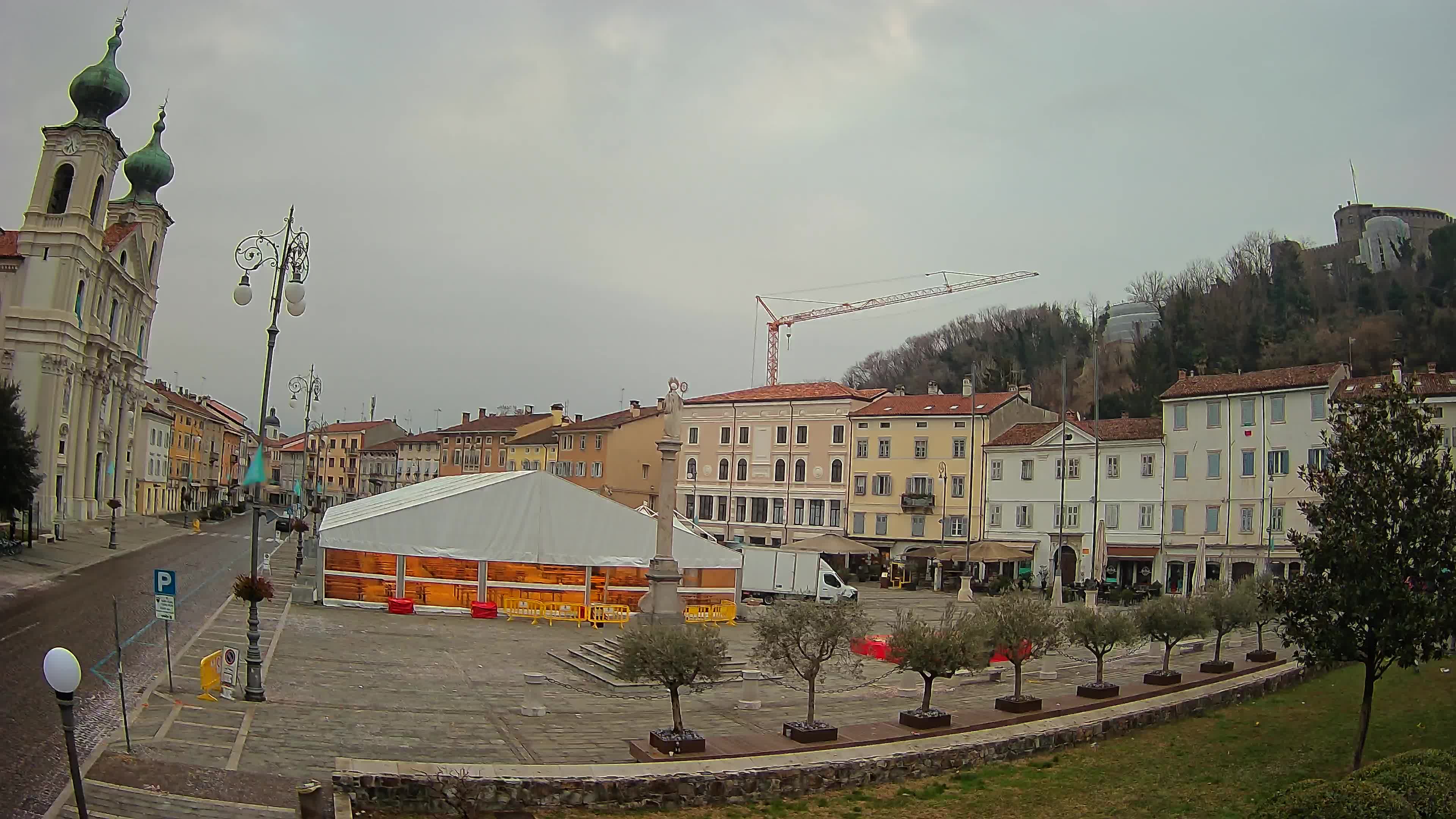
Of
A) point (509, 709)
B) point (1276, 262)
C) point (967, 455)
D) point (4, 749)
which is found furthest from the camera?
point (1276, 262)

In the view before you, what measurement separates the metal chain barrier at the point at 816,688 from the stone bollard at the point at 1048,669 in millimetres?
3818

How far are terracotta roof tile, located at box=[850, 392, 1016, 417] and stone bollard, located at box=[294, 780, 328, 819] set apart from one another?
160 ft

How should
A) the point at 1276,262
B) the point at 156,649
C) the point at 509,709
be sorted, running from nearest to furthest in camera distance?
the point at 509,709
the point at 156,649
the point at 1276,262

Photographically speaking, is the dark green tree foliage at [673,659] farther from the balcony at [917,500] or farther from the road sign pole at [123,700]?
the balcony at [917,500]

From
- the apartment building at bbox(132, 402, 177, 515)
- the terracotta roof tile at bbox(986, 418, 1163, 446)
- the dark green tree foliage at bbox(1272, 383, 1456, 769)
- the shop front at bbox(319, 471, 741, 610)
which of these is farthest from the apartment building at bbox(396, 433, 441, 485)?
the dark green tree foliage at bbox(1272, 383, 1456, 769)

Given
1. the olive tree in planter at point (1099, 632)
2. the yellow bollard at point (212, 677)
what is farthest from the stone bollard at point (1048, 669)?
the yellow bollard at point (212, 677)

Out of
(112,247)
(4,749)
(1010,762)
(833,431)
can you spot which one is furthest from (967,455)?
(112,247)

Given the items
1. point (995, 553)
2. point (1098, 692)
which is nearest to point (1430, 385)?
point (995, 553)

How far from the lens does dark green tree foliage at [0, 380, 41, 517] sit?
130ft

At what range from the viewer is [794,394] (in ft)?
213

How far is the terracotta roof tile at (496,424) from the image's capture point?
95.7 metres

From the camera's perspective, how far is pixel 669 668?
14.6 meters

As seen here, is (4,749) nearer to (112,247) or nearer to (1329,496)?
(1329,496)

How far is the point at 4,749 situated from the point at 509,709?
752 cm
